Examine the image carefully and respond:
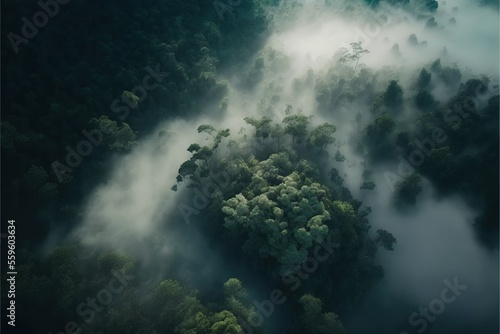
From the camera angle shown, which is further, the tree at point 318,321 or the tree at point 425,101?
the tree at point 425,101

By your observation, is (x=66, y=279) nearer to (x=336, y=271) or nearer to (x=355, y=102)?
(x=336, y=271)

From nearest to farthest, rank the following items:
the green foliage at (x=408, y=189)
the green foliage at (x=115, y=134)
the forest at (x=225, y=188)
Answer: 1. the forest at (x=225, y=188)
2. the green foliage at (x=408, y=189)
3. the green foliage at (x=115, y=134)

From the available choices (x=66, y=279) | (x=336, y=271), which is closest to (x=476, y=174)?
(x=336, y=271)

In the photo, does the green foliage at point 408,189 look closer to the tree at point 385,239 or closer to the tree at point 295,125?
the tree at point 385,239

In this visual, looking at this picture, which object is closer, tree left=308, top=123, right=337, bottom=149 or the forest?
the forest

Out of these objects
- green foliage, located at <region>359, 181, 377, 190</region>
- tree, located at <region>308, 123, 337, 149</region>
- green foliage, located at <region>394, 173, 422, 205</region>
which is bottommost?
green foliage, located at <region>394, 173, 422, 205</region>

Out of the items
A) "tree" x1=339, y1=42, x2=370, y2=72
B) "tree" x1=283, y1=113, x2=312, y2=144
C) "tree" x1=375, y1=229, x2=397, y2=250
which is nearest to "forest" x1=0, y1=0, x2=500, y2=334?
"tree" x1=375, y1=229, x2=397, y2=250

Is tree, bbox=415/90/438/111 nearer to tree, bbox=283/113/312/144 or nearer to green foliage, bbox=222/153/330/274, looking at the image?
tree, bbox=283/113/312/144

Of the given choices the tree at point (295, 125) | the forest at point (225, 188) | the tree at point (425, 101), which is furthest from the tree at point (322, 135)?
the tree at point (425, 101)

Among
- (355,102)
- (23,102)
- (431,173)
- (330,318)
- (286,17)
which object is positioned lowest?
(330,318)
